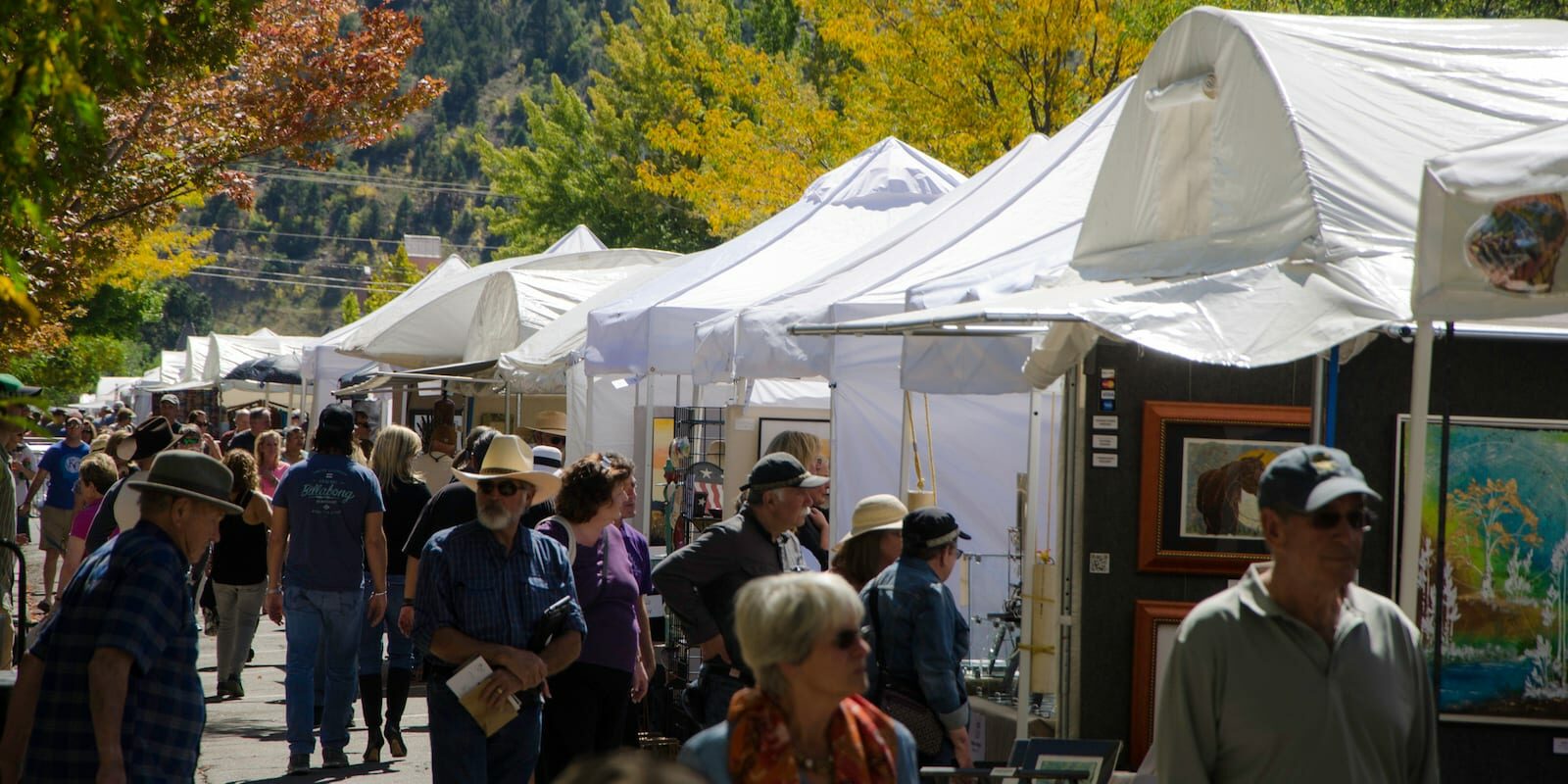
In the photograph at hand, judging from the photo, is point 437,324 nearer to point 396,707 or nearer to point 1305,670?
point 396,707

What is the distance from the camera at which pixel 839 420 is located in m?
12.6

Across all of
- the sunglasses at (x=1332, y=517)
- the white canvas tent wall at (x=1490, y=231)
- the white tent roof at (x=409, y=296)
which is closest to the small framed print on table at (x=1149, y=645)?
the white canvas tent wall at (x=1490, y=231)

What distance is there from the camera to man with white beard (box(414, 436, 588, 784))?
6.58 meters

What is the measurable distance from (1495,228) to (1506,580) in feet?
11.7

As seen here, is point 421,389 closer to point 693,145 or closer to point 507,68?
point 693,145

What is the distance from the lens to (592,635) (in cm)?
745

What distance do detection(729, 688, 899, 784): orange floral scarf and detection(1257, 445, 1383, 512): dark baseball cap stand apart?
44.4 inches

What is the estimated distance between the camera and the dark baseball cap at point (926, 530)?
6414 millimetres

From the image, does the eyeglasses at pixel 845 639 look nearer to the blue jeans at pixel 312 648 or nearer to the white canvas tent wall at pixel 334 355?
the blue jeans at pixel 312 648

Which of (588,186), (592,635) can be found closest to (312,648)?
(592,635)

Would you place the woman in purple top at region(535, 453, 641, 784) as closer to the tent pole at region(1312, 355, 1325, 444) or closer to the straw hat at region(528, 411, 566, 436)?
the tent pole at region(1312, 355, 1325, 444)

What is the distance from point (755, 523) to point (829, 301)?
3020 mm

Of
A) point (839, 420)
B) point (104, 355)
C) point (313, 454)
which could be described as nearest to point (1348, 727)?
point (313, 454)

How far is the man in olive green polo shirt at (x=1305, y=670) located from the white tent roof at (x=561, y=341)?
1102 centimetres
